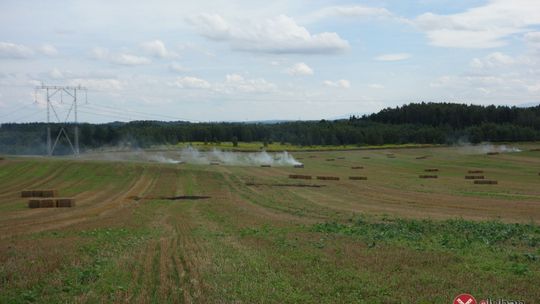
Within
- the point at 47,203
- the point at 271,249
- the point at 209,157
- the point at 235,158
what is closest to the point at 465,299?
the point at 271,249

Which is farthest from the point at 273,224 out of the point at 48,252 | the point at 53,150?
the point at 53,150

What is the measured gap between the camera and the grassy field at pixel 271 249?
1362 centimetres

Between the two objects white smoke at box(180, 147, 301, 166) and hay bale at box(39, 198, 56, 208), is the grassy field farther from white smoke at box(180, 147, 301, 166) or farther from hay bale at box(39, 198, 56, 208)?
white smoke at box(180, 147, 301, 166)

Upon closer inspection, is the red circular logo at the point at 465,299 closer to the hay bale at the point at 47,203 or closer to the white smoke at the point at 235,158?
the hay bale at the point at 47,203

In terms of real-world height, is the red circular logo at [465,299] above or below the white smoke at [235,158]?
above

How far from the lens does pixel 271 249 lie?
66.0 ft

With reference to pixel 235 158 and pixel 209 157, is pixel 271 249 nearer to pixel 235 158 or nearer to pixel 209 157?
pixel 235 158

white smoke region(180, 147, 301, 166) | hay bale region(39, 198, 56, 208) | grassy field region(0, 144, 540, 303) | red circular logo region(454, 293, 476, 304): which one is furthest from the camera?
white smoke region(180, 147, 301, 166)

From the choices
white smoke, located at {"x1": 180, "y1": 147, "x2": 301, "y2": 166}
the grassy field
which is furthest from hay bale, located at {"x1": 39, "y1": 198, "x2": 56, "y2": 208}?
white smoke, located at {"x1": 180, "y1": 147, "x2": 301, "y2": 166}

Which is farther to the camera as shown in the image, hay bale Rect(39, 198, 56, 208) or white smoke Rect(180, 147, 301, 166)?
white smoke Rect(180, 147, 301, 166)

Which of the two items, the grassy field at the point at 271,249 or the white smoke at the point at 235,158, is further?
the white smoke at the point at 235,158

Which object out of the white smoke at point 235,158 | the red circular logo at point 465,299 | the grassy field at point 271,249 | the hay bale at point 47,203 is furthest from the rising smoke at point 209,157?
the red circular logo at point 465,299

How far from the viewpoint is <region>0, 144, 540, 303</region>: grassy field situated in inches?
536

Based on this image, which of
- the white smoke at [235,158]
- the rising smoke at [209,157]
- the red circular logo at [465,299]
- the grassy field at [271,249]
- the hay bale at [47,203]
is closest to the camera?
the red circular logo at [465,299]
